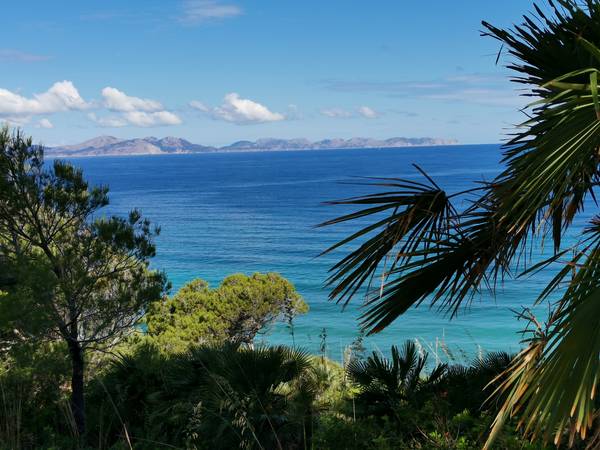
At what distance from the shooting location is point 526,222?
3.00 metres

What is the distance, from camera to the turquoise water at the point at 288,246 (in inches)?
1158

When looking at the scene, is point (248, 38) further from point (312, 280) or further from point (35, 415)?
point (35, 415)

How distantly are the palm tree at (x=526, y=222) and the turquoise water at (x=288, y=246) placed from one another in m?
0.39

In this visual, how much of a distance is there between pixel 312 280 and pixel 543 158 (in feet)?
129

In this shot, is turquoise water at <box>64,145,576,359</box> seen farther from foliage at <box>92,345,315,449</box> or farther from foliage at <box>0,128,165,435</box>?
foliage at <box>0,128,165,435</box>

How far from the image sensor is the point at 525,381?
2199 millimetres

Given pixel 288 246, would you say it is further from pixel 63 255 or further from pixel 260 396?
pixel 260 396

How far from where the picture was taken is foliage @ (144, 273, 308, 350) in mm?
17125

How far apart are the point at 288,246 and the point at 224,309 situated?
34.2m

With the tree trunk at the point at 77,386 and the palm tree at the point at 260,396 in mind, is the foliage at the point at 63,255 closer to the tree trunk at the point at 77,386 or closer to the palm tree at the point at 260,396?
the tree trunk at the point at 77,386

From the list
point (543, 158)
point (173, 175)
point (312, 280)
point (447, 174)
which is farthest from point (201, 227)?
point (173, 175)

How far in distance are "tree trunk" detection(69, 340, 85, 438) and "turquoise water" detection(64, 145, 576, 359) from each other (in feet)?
9.31

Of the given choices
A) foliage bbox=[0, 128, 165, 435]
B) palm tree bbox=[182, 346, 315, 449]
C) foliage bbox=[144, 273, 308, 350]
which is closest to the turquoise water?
palm tree bbox=[182, 346, 315, 449]

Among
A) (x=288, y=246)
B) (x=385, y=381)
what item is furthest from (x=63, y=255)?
(x=288, y=246)
